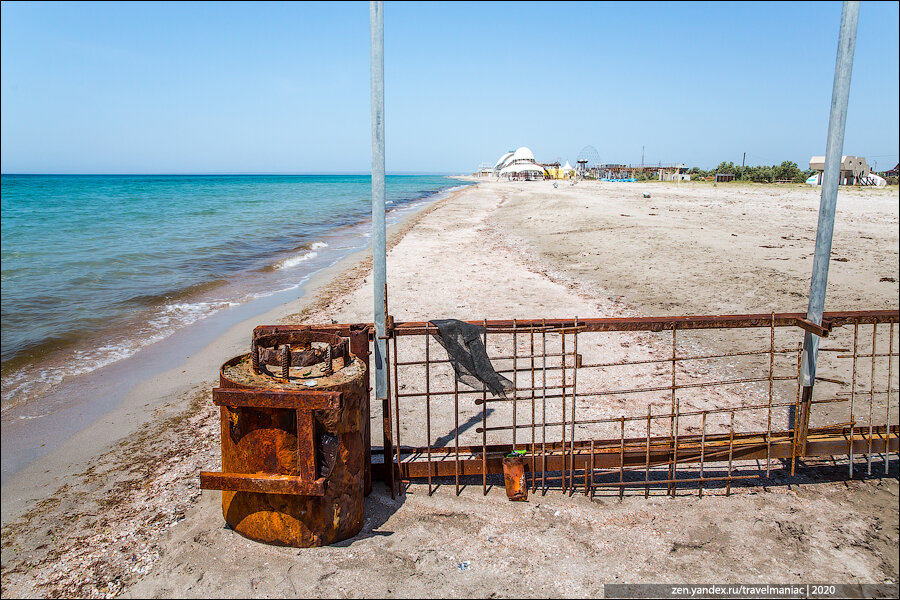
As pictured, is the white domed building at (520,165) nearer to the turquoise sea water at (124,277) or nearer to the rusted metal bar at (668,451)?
the turquoise sea water at (124,277)

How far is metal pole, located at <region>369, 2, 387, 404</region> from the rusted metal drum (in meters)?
0.44

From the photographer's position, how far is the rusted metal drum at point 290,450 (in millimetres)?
3031

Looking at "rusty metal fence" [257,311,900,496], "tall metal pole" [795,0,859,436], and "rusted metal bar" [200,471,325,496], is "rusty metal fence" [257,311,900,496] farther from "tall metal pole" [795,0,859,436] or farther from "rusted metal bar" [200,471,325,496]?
"rusted metal bar" [200,471,325,496]

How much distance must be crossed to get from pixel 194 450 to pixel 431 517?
8.28 feet

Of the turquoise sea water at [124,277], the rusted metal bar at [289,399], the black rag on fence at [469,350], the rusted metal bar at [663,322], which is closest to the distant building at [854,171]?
the turquoise sea water at [124,277]

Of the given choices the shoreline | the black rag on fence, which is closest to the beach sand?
the shoreline

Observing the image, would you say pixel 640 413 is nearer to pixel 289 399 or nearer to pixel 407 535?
pixel 407 535

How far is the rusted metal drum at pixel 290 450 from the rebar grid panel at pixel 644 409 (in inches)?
18.8

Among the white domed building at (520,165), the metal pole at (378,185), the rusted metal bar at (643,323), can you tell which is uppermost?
the white domed building at (520,165)

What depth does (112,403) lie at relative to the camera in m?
6.32

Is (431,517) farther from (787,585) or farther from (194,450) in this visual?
(194,450)

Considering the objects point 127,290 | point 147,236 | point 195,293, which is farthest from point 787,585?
point 147,236

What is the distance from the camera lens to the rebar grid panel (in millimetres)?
3963

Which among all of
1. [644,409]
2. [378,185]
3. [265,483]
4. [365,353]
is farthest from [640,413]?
[265,483]
